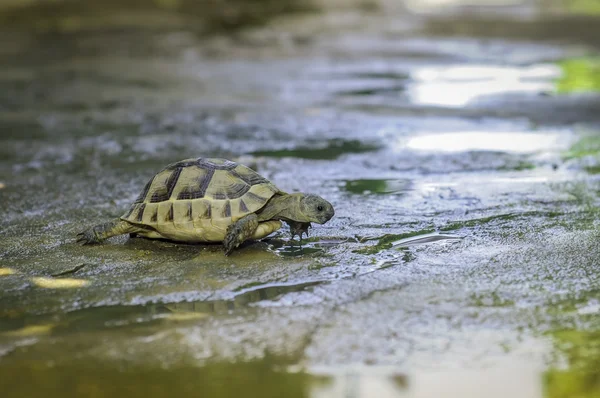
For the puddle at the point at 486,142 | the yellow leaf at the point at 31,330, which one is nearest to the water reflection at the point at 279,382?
the yellow leaf at the point at 31,330

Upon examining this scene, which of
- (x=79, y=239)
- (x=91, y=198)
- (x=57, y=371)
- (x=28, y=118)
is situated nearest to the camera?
(x=57, y=371)

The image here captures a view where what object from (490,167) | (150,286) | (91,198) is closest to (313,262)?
(150,286)

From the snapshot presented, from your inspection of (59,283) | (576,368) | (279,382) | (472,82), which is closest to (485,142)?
(472,82)

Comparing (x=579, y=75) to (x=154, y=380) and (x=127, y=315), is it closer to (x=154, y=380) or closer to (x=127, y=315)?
(x=127, y=315)

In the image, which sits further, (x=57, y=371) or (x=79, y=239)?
(x=79, y=239)

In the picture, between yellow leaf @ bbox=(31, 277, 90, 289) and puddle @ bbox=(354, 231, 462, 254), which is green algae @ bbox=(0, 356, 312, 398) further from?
puddle @ bbox=(354, 231, 462, 254)

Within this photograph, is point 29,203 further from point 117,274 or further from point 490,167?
point 490,167

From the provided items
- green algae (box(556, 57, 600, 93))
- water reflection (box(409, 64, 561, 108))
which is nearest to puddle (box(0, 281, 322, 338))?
water reflection (box(409, 64, 561, 108))
